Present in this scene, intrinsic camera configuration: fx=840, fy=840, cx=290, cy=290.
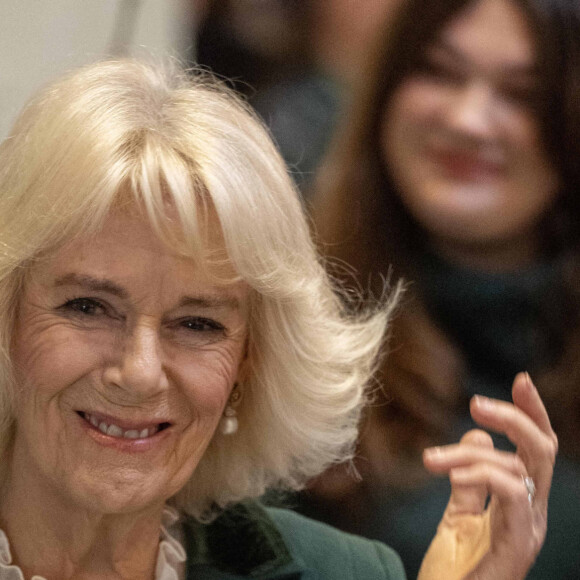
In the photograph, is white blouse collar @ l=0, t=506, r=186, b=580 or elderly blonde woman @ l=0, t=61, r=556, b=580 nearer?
elderly blonde woman @ l=0, t=61, r=556, b=580

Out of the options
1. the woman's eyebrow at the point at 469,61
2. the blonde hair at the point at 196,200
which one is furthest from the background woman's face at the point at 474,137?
the blonde hair at the point at 196,200

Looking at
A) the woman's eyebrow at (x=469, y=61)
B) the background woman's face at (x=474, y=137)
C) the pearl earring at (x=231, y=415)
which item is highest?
the woman's eyebrow at (x=469, y=61)

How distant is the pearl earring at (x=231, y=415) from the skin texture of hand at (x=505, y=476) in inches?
17.8

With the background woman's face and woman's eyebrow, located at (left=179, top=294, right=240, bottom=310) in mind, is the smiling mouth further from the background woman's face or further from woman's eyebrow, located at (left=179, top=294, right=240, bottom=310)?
the background woman's face

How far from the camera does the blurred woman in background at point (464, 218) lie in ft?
5.27

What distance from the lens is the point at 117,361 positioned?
1.33m

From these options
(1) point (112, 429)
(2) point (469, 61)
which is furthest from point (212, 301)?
(2) point (469, 61)

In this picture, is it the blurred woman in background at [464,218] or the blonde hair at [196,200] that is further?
the blurred woman in background at [464,218]

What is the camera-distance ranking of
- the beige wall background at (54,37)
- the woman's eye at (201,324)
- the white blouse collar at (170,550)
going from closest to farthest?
the woman's eye at (201,324)
the white blouse collar at (170,550)
the beige wall background at (54,37)

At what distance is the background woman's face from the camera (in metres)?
1.60

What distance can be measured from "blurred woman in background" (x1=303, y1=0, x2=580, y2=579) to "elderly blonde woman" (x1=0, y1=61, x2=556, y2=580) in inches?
8.5

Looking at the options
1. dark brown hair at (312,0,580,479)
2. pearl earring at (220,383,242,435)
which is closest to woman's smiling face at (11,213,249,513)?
pearl earring at (220,383,242,435)

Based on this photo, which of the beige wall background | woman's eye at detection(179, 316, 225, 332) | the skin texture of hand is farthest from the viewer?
the beige wall background

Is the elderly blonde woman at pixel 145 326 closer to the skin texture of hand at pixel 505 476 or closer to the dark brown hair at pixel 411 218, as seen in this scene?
the skin texture of hand at pixel 505 476
